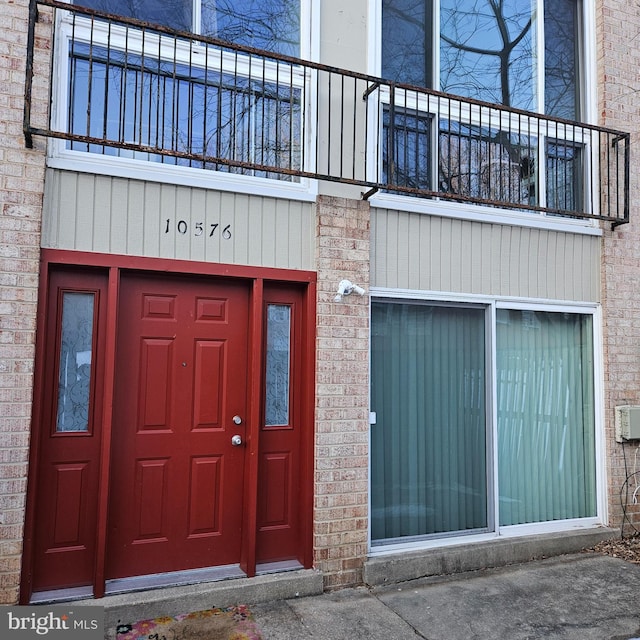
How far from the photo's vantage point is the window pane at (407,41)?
15.8 feet

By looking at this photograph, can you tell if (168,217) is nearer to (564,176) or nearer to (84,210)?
(84,210)

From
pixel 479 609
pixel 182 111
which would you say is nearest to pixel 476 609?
pixel 479 609

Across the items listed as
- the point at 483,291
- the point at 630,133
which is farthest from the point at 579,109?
the point at 483,291

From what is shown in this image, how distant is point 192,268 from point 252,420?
1146 mm

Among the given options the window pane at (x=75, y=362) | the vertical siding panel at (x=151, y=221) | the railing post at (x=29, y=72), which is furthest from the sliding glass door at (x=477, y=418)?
the railing post at (x=29, y=72)

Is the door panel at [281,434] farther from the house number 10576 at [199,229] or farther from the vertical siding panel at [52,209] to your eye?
the vertical siding panel at [52,209]

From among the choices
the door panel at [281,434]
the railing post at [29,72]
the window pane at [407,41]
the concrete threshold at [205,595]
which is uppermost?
the window pane at [407,41]

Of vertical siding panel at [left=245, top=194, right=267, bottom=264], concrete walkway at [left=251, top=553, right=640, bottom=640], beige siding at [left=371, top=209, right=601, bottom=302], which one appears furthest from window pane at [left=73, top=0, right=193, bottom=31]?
concrete walkway at [left=251, top=553, right=640, bottom=640]

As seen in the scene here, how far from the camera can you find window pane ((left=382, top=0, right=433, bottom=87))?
190 inches

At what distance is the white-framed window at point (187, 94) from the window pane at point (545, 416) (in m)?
2.45

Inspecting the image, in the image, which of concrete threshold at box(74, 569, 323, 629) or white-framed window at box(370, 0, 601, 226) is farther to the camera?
white-framed window at box(370, 0, 601, 226)

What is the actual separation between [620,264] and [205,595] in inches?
180

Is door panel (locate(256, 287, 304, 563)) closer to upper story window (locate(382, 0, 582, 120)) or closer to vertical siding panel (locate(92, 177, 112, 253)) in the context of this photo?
vertical siding panel (locate(92, 177, 112, 253))

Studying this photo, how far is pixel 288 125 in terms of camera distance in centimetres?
445
